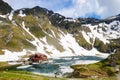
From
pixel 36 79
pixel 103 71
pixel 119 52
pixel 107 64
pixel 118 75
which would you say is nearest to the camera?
pixel 36 79

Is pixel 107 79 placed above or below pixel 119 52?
below

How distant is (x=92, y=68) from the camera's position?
428 ft

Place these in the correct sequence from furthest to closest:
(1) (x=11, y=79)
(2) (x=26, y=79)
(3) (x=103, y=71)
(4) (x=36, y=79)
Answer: (3) (x=103, y=71) < (4) (x=36, y=79) < (2) (x=26, y=79) < (1) (x=11, y=79)

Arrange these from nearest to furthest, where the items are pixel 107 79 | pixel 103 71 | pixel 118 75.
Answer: pixel 107 79, pixel 118 75, pixel 103 71

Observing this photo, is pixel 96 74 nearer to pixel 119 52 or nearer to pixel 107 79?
pixel 107 79

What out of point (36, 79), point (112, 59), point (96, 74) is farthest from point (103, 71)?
point (36, 79)

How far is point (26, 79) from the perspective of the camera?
226 feet

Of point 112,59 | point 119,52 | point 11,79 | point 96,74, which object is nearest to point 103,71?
point 96,74

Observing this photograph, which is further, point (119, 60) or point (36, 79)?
point (119, 60)

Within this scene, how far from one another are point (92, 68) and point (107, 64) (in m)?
11.7

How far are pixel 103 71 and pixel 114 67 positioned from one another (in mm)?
7849

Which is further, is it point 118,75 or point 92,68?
point 92,68

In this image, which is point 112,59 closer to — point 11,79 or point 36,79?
point 36,79

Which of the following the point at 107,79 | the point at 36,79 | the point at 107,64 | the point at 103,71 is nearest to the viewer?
the point at 36,79
